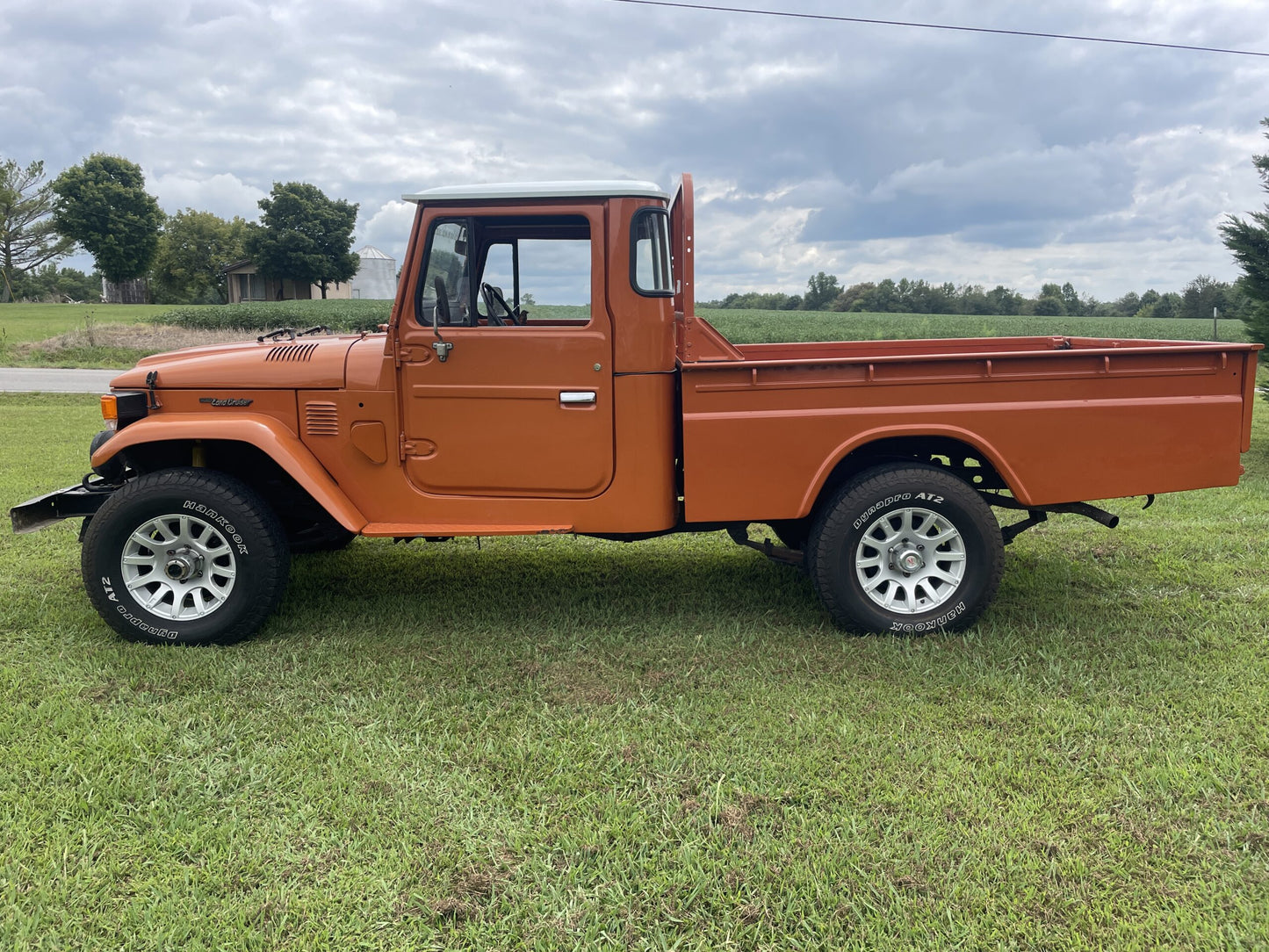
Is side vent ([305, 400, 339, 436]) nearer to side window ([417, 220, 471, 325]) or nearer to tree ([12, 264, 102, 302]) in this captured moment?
side window ([417, 220, 471, 325])

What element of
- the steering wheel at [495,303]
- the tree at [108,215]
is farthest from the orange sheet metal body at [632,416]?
the tree at [108,215]

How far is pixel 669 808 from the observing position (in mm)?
2729

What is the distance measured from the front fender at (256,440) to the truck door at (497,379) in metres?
0.39

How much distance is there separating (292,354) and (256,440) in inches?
21.0

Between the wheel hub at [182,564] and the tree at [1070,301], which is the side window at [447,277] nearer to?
the wheel hub at [182,564]

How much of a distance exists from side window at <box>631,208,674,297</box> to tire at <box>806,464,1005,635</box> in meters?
1.37

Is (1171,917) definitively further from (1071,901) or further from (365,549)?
(365,549)

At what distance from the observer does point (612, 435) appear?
4012mm

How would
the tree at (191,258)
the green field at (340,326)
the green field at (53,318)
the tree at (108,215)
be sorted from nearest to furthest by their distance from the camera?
the green field at (340,326), the green field at (53,318), the tree at (108,215), the tree at (191,258)

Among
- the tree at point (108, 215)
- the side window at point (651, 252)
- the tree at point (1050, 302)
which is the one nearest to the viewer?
the side window at point (651, 252)

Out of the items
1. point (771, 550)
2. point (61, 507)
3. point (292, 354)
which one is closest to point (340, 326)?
point (61, 507)

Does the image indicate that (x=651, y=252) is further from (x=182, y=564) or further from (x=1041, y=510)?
(x=182, y=564)

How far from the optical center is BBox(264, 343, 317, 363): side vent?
165 inches

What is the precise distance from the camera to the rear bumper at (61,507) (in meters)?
4.23
